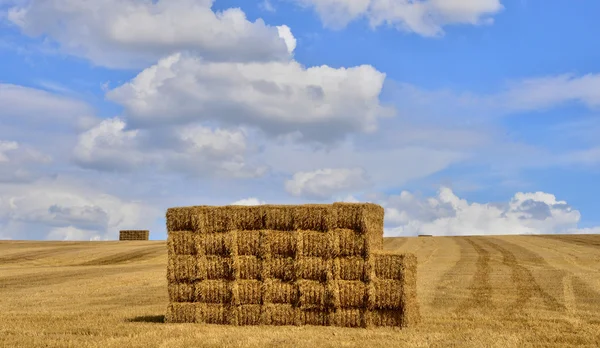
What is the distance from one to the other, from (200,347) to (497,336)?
6.51 metres

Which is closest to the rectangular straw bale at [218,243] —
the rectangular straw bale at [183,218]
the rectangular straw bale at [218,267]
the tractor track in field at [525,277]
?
the rectangular straw bale at [218,267]

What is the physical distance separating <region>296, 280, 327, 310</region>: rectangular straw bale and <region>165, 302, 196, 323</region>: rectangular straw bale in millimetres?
2913

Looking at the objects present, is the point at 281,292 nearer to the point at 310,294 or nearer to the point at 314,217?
the point at 310,294

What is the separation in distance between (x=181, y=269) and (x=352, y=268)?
445 centimetres

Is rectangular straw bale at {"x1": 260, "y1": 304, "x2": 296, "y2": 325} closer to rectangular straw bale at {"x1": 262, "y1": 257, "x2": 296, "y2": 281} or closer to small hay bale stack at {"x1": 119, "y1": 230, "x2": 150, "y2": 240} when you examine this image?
Answer: rectangular straw bale at {"x1": 262, "y1": 257, "x2": 296, "y2": 281}

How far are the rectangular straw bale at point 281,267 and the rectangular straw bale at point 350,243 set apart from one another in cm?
126

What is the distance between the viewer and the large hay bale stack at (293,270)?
16484mm

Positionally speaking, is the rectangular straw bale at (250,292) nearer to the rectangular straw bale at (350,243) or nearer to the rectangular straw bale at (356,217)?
the rectangular straw bale at (350,243)

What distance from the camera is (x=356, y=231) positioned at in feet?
54.6

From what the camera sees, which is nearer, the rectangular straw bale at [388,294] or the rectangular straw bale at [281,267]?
the rectangular straw bale at [388,294]

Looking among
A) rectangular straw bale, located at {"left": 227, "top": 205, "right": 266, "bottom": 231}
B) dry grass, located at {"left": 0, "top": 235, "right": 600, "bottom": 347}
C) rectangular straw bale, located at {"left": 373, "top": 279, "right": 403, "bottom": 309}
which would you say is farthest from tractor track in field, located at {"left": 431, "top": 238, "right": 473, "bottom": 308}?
rectangular straw bale, located at {"left": 227, "top": 205, "right": 266, "bottom": 231}

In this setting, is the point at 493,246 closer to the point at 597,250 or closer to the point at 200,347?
the point at 597,250

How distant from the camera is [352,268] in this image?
16547 millimetres

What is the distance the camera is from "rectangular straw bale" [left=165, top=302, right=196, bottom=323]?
17.5m
